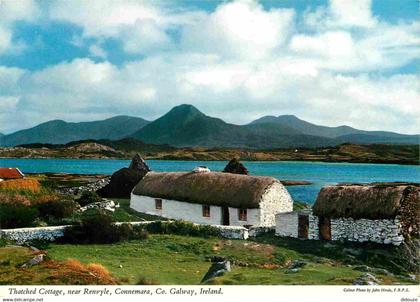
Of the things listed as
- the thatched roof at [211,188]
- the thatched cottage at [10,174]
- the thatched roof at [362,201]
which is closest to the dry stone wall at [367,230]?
the thatched roof at [362,201]

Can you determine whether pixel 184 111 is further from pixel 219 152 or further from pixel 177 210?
pixel 177 210

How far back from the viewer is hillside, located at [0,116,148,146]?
2128 cm

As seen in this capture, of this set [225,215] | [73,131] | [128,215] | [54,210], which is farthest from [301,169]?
[54,210]

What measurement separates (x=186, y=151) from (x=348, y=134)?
23.3ft

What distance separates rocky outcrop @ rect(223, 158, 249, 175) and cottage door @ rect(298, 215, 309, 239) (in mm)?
6235

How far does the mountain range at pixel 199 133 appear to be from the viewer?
70.2 ft

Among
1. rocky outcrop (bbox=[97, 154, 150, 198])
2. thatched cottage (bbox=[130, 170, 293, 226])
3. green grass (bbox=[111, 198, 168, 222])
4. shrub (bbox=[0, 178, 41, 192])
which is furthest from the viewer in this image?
rocky outcrop (bbox=[97, 154, 150, 198])

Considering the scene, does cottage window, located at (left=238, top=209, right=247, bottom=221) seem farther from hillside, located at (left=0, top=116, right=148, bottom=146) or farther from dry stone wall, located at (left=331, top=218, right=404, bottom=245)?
hillside, located at (left=0, top=116, right=148, bottom=146)

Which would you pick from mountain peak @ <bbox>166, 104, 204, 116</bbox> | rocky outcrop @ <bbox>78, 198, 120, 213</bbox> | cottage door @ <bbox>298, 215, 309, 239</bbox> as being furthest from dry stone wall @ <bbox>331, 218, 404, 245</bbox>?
rocky outcrop @ <bbox>78, 198, 120, 213</bbox>

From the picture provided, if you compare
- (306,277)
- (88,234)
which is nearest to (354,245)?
(306,277)

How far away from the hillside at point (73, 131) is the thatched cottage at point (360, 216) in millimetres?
7369

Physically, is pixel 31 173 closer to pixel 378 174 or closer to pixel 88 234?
pixel 88 234

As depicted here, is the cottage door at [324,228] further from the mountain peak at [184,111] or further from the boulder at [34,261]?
the boulder at [34,261]

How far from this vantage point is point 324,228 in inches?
913
